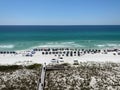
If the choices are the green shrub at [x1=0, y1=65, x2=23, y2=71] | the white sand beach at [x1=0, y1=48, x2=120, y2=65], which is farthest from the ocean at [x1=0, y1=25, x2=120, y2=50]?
the green shrub at [x1=0, y1=65, x2=23, y2=71]

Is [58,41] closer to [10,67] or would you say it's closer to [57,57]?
[57,57]

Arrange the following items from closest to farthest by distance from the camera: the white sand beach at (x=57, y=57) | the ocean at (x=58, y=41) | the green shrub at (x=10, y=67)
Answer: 1. the green shrub at (x=10, y=67)
2. the white sand beach at (x=57, y=57)
3. the ocean at (x=58, y=41)

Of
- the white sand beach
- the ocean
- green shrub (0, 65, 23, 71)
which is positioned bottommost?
green shrub (0, 65, 23, 71)

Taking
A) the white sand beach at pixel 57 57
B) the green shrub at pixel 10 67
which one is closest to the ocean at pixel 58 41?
the white sand beach at pixel 57 57

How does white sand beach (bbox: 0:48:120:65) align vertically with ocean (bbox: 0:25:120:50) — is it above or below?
below

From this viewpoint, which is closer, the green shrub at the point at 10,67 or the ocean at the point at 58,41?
the green shrub at the point at 10,67

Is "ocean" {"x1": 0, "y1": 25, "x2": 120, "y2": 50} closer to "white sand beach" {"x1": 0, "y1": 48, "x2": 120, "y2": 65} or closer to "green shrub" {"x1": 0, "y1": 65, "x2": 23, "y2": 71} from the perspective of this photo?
"white sand beach" {"x1": 0, "y1": 48, "x2": 120, "y2": 65}

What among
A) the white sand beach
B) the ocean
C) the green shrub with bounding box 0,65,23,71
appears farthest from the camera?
the ocean

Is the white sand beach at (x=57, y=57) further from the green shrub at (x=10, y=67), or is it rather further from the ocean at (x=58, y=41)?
the ocean at (x=58, y=41)

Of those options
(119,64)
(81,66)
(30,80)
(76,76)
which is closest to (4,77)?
(30,80)

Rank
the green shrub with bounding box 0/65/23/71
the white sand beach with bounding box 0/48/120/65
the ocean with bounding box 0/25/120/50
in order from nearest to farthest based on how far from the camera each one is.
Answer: the green shrub with bounding box 0/65/23/71 < the white sand beach with bounding box 0/48/120/65 < the ocean with bounding box 0/25/120/50

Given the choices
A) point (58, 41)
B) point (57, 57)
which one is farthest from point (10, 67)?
point (58, 41)

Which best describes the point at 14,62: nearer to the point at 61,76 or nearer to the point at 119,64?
the point at 61,76
